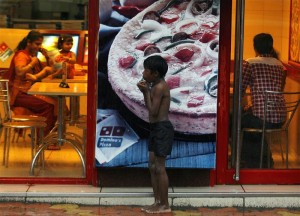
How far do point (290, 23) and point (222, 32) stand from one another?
80cm

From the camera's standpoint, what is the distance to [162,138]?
8414 millimetres

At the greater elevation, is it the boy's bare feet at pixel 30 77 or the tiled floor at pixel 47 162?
the boy's bare feet at pixel 30 77

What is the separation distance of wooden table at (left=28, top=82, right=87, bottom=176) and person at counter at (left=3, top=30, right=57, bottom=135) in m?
0.13

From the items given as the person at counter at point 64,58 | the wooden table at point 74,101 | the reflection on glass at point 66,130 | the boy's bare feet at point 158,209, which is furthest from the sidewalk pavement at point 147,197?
the person at counter at point 64,58

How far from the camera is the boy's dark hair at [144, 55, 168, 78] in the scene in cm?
836

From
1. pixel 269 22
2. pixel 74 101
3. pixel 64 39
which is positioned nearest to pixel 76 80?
pixel 74 101

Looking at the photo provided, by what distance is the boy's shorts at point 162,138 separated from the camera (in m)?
8.41

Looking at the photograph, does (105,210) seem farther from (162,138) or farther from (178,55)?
(178,55)

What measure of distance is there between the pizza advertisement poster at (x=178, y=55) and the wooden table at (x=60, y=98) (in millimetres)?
701

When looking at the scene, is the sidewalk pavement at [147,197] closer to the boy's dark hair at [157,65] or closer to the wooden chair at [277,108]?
the wooden chair at [277,108]

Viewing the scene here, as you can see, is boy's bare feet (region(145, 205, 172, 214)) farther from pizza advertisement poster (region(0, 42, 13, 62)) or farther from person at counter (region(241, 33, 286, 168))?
pizza advertisement poster (region(0, 42, 13, 62))

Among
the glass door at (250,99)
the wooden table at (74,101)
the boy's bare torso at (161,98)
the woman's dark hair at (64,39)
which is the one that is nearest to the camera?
the boy's bare torso at (161,98)

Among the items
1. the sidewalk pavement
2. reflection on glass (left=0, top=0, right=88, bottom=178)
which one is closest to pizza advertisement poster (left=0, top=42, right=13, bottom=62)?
reflection on glass (left=0, top=0, right=88, bottom=178)

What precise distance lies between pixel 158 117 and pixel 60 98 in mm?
1645
